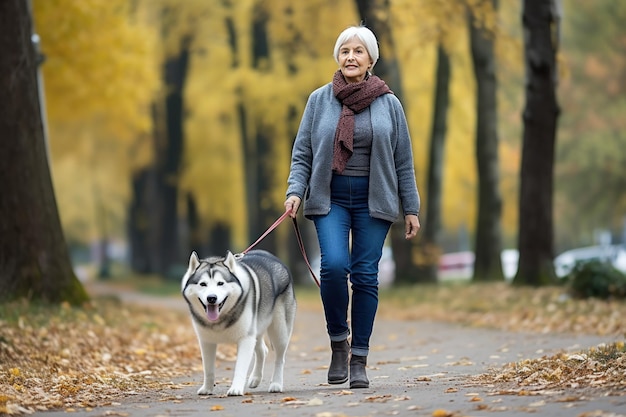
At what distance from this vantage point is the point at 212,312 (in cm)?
748

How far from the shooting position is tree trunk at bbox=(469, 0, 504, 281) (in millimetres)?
21125

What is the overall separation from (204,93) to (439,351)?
21465 millimetres

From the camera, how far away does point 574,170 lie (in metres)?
36.2

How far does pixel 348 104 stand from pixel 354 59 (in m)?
0.30

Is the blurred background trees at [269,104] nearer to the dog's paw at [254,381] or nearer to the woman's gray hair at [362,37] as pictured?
the woman's gray hair at [362,37]

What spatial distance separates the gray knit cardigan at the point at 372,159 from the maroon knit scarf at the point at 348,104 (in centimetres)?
5

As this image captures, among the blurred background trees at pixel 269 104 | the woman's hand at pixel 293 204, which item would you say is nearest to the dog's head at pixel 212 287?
the woman's hand at pixel 293 204

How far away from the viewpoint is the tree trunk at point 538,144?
1655 cm

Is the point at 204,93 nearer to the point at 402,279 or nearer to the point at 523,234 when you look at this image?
the point at 402,279

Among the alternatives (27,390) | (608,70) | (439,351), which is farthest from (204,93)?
(27,390)

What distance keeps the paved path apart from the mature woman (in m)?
0.55

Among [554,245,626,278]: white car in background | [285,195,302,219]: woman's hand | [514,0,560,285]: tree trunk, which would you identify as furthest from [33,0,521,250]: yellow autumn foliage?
[285,195,302,219]: woman's hand

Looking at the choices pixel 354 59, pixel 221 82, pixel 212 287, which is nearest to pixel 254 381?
pixel 212 287

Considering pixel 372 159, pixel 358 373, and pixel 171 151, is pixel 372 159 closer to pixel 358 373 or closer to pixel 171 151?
pixel 358 373
